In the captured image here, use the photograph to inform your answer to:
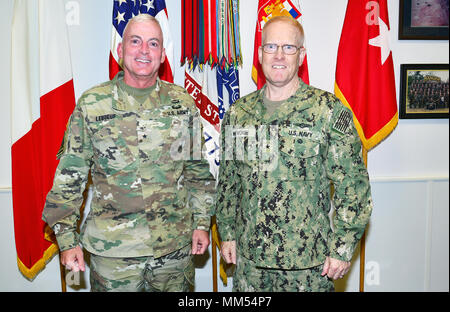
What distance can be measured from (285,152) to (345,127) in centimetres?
26

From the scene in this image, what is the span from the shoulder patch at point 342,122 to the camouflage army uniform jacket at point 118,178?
71cm

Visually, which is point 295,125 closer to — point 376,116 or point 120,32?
point 376,116

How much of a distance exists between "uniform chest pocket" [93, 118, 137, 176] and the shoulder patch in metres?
0.85

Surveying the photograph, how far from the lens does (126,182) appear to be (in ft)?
5.29

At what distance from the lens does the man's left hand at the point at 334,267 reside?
4.99 feet

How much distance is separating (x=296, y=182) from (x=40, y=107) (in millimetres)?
1581

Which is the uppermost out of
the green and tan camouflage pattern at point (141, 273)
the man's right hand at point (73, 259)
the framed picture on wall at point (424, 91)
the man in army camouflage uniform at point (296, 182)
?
the framed picture on wall at point (424, 91)

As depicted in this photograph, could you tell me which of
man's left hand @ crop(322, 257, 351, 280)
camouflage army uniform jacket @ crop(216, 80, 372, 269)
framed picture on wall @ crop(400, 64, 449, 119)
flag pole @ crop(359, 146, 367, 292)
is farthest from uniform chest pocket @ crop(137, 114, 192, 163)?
framed picture on wall @ crop(400, 64, 449, 119)

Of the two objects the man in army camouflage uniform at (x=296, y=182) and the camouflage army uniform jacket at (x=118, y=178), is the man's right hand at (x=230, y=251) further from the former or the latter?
the camouflage army uniform jacket at (x=118, y=178)

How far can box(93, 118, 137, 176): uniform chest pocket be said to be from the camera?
1610 millimetres

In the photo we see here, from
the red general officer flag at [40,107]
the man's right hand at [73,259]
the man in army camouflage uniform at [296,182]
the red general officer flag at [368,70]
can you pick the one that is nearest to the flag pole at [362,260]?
the red general officer flag at [368,70]

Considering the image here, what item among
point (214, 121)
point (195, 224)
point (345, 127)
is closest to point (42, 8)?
point (214, 121)

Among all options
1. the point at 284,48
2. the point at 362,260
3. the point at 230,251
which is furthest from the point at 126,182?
the point at 362,260

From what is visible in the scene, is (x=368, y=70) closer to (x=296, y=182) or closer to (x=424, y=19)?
(x=424, y=19)
